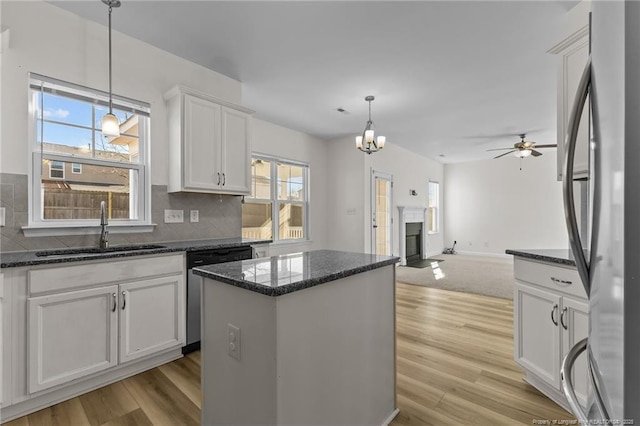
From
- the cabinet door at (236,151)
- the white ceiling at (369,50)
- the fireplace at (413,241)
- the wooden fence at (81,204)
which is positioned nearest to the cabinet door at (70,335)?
the wooden fence at (81,204)

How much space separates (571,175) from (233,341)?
47.9 inches

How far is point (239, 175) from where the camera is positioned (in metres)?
3.25

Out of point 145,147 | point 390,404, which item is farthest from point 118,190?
point 390,404

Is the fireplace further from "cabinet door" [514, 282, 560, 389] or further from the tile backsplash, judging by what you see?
"cabinet door" [514, 282, 560, 389]

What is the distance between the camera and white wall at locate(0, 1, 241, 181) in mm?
2045

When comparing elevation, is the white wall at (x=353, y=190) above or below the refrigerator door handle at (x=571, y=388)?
above

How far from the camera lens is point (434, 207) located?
8742mm

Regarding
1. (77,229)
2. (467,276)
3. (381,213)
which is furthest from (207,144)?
(467,276)

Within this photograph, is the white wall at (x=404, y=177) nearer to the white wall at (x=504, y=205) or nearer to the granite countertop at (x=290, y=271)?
the white wall at (x=504, y=205)

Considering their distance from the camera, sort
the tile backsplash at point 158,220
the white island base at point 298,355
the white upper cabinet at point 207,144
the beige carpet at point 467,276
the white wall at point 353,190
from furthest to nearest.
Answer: the white wall at point 353,190, the beige carpet at point 467,276, the white upper cabinet at point 207,144, the tile backsplash at point 158,220, the white island base at point 298,355

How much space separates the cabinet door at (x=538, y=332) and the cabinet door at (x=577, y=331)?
0.15 ft

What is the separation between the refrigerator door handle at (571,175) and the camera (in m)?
0.57

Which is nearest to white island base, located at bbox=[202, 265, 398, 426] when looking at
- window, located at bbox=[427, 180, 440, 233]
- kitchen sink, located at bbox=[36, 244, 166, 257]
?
kitchen sink, located at bbox=[36, 244, 166, 257]

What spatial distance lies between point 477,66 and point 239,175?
8.85 ft
